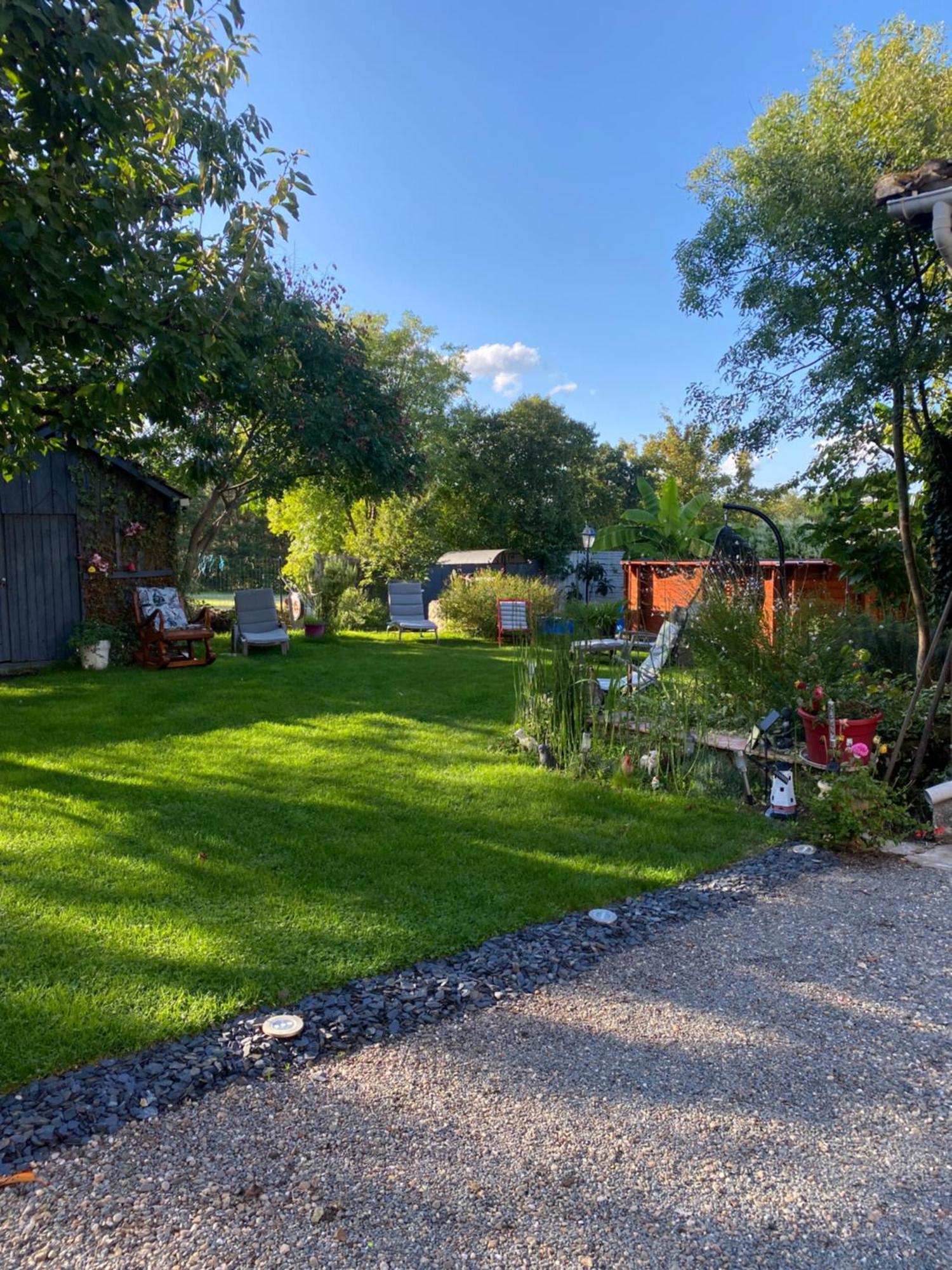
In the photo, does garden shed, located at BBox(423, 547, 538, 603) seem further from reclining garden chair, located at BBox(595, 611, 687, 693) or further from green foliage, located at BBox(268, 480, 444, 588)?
reclining garden chair, located at BBox(595, 611, 687, 693)

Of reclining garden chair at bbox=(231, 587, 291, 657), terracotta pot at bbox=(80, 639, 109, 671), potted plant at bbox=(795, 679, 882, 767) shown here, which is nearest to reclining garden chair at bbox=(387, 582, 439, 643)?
reclining garden chair at bbox=(231, 587, 291, 657)

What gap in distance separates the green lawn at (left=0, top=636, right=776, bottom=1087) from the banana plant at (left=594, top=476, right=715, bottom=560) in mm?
9697

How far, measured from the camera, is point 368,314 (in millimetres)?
23078

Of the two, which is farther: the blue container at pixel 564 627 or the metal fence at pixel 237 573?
the metal fence at pixel 237 573

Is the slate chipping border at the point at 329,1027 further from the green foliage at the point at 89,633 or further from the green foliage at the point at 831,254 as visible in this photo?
the green foliage at the point at 89,633

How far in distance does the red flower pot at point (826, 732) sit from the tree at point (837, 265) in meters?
1.99

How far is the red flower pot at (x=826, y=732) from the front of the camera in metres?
4.37

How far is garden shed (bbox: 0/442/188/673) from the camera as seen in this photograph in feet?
32.1

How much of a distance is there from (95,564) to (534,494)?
55.2 ft

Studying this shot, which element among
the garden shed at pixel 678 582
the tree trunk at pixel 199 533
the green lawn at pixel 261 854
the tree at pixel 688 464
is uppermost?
the tree at pixel 688 464

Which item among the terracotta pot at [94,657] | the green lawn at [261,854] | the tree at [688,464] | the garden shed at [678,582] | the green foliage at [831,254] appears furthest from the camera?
the tree at [688,464]

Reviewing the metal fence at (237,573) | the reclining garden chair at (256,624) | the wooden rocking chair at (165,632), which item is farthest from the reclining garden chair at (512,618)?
the metal fence at (237,573)

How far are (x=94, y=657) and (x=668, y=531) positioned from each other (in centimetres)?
1079

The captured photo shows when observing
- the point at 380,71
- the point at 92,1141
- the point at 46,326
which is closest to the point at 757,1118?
the point at 92,1141
